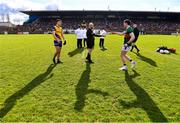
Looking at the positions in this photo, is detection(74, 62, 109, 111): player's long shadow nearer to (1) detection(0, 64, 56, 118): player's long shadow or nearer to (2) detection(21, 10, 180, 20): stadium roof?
(1) detection(0, 64, 56, 118): player's long shadow

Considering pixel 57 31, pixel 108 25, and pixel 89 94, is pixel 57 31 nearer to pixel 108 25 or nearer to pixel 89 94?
pixel 89 94

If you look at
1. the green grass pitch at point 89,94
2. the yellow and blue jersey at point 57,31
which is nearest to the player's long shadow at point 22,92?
the green grass pitch at point 89,94

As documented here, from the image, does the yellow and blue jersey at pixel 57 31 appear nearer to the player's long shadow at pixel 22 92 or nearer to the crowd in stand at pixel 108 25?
the player's long shadow at pixel 22 92

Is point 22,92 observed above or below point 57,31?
below

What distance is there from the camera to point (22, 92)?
7.90 metres

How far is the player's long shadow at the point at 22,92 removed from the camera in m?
6.48

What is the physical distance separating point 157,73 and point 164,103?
4.05 meters

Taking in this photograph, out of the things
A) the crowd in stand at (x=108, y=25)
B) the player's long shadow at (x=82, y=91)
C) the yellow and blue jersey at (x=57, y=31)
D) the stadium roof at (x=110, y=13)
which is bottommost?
the player's long shadow at (x=82, y=91)

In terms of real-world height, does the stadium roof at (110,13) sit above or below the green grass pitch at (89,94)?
above

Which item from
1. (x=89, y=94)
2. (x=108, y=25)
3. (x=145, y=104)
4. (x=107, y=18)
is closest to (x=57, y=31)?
(x=89, y=94)

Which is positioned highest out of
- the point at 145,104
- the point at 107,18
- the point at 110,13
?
the point at 110,13

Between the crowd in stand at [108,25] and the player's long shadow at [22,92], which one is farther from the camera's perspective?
the crowd in stand at [108,25]


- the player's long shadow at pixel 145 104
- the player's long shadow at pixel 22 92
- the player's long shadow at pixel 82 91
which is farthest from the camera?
the player's long shadow at pixel 82 91

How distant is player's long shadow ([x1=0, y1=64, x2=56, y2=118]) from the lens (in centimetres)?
648
